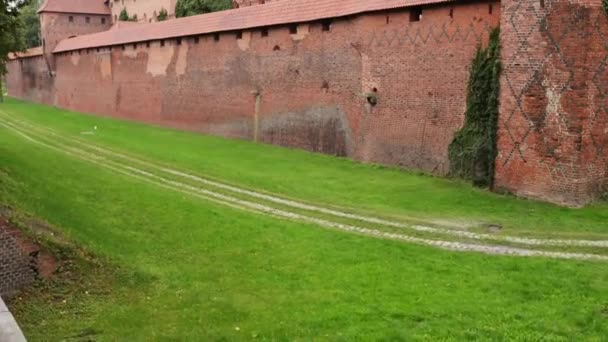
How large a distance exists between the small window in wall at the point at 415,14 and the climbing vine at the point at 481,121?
7.42 feet

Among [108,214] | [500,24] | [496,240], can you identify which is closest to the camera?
[496,240]

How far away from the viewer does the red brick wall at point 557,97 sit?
11352 mm

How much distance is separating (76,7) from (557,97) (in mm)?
41304

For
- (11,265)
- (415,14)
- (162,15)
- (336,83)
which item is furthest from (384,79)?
(162,15)

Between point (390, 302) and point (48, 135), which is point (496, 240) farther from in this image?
point (48, 135)

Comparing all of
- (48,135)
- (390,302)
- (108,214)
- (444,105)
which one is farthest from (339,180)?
(48,135)

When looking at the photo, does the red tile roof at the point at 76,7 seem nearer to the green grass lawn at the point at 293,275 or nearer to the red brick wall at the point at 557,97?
the green grass lawn at the point at 293,275

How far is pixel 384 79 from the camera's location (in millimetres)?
16703

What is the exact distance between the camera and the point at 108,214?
37.0 ft

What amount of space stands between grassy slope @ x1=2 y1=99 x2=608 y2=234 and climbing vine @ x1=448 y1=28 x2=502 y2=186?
0.41 metres

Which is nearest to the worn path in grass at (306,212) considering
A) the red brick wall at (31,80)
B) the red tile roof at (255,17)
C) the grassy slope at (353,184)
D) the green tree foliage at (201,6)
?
the grassy slope at (353,184)

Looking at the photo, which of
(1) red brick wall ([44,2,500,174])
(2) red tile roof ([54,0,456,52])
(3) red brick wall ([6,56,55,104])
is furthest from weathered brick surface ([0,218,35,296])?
(3) red brick wall ([6,56,55,104])

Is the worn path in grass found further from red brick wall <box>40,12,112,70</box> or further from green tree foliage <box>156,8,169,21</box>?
red brick wall <box>40,12,112,70</box>

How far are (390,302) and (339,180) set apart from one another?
7911 mm
